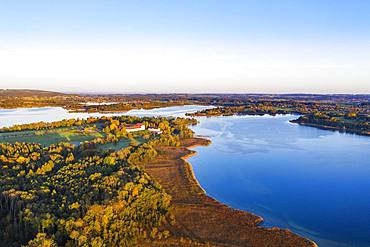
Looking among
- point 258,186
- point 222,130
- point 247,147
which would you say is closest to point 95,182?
point 258,186

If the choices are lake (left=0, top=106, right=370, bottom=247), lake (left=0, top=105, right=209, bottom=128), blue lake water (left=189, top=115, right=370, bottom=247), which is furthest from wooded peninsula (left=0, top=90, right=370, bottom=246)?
lake (left=0, top=105, right=209, bottom=128)

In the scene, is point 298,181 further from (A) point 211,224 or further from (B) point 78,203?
(B) point 78,203

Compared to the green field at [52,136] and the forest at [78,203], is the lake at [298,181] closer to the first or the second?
the forest at [78,203]

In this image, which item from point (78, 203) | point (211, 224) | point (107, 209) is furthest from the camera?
point (211, 224)

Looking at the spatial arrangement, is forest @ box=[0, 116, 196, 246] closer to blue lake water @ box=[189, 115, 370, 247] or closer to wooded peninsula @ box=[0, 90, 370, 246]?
wooded peninsula @ box=[0, 90, 370, 246]

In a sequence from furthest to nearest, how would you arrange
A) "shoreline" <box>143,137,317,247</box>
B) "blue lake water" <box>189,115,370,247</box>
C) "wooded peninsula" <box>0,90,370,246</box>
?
"blue lake water" <box>189,115,370,247</box> < "shoreline" <box>143,137,317,247</box> < "wooded peninsula" <box>0,90,370,246</box>

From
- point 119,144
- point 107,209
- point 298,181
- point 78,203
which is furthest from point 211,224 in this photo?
point 119,144

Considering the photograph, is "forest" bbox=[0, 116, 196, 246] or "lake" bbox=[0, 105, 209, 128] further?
"lake" bbox=[0, 105, 209, 128]
